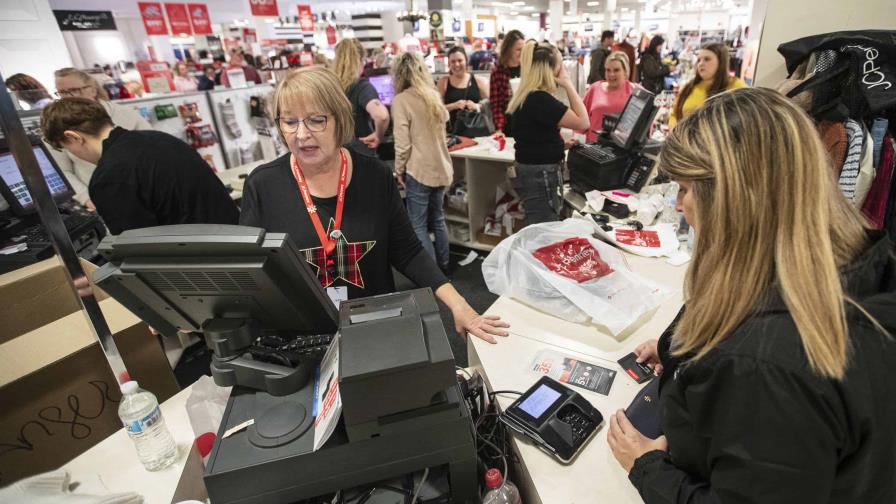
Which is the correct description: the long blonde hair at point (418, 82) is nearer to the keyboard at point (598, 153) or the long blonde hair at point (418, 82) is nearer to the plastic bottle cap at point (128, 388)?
the keyboard at point (598, 153)

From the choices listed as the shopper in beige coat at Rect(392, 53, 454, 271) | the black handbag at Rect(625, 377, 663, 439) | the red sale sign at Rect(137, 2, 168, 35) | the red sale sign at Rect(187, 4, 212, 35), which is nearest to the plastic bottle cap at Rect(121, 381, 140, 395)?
the black handbag at Rect(625, 377, 663, 439)

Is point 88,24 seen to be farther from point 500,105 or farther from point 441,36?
point 500,105

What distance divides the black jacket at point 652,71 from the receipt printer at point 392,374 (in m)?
6.60

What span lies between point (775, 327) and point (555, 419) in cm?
55

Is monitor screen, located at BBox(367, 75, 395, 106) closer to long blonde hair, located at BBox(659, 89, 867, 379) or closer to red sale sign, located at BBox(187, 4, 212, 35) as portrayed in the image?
long blonde hair, located at BBox(659, 89, 867, 379)

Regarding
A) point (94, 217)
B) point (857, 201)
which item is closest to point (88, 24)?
point (94, 217)

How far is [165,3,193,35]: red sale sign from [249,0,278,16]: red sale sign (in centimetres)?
147

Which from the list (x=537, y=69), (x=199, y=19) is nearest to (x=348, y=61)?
(x=537, y=69)

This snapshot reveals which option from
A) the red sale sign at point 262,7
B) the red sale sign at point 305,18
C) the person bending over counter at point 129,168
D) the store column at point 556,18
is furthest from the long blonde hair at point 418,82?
the store column at point 556,18

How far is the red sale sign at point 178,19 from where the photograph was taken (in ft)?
26.3

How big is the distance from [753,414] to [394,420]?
503mm

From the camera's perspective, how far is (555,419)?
1.04m

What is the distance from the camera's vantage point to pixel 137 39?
15.5 metres

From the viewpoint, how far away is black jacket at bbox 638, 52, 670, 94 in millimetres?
6289
